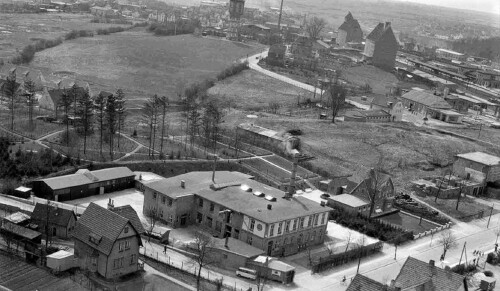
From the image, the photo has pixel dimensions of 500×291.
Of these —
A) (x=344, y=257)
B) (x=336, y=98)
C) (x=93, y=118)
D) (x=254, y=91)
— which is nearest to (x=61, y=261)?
(x=344, y=257)

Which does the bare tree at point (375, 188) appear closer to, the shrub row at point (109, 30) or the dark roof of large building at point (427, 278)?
the dark roof of large building at point (427, 278)

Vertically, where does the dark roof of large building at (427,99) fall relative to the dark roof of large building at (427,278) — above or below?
below

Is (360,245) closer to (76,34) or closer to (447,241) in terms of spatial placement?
(447,241)

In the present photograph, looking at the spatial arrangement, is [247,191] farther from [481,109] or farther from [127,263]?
[481,109]

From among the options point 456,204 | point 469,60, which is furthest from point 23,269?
point 469,60

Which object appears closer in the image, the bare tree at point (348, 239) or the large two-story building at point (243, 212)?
the large two-story building at point (243, 212)

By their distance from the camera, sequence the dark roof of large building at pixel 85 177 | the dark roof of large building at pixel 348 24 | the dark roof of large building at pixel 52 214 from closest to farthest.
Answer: the dark roof of large building at pixel 52 214 < the dark roof of large building at pixel 85 177 < the dark roof of large building at pixel 348 24

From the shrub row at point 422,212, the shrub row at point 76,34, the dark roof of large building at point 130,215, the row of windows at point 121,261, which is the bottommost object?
the shrub row at point 422,212

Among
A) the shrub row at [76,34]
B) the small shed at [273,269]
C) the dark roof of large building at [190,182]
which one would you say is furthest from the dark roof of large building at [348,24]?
the small shed at [273,269]
